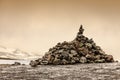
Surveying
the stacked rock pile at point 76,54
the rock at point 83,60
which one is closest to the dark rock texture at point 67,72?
the stacked rock pile at point 76,54

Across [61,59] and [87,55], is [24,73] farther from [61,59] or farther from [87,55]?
[87,55]

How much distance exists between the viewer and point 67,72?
124 feet

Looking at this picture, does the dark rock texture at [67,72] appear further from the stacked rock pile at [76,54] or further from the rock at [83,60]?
the rock at [83,60]

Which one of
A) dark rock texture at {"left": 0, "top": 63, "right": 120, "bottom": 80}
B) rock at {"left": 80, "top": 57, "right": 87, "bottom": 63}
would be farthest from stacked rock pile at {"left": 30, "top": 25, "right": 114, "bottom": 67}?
dark rock texture at {"left": 0, "top": 63, "right": 120, "bottom": 80}

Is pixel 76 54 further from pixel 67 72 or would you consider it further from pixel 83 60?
pixel 67 72

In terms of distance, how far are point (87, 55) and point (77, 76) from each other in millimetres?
9579

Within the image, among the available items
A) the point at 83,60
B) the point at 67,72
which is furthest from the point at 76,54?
the point at 67,72

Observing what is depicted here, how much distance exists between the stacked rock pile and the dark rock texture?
2.96 ft

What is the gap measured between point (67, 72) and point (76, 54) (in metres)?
5.98

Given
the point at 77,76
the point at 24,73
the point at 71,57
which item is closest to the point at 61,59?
the point at 71,57

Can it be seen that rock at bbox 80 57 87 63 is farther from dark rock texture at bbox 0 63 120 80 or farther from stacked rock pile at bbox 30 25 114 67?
dark rock texture at bbox 0 63 120 80

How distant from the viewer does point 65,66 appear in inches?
1639

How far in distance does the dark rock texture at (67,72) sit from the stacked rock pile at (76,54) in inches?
35.5

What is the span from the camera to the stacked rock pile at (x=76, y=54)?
42.5 m
